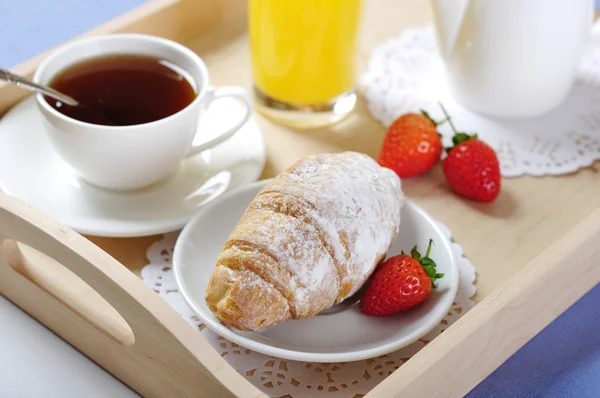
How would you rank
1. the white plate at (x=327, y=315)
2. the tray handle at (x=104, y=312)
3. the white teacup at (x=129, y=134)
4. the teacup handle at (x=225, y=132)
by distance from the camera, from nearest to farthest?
1. the tray handle at (x=104, y=312)
2. the white plate at (x=327, y=315)
3. the white teacup at (x=129, y=134)
4. the teacup handle at (x=225, y=132)

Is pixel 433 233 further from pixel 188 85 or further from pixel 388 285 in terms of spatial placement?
pixel 188 85

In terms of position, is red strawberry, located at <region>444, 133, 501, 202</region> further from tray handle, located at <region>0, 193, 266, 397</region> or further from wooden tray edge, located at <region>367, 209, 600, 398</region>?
tray handle, located at <region>0, 193, 266, 397</region>

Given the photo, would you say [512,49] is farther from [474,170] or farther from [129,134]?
[129,134]

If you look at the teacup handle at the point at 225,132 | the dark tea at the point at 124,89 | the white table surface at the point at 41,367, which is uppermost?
the dark tea at the point at 124,89

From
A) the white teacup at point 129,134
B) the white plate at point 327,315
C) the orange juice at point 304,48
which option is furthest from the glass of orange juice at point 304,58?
the white plate at point 327,315

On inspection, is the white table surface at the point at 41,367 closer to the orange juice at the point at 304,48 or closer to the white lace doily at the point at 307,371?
the white lace doily at the point at 307,371
